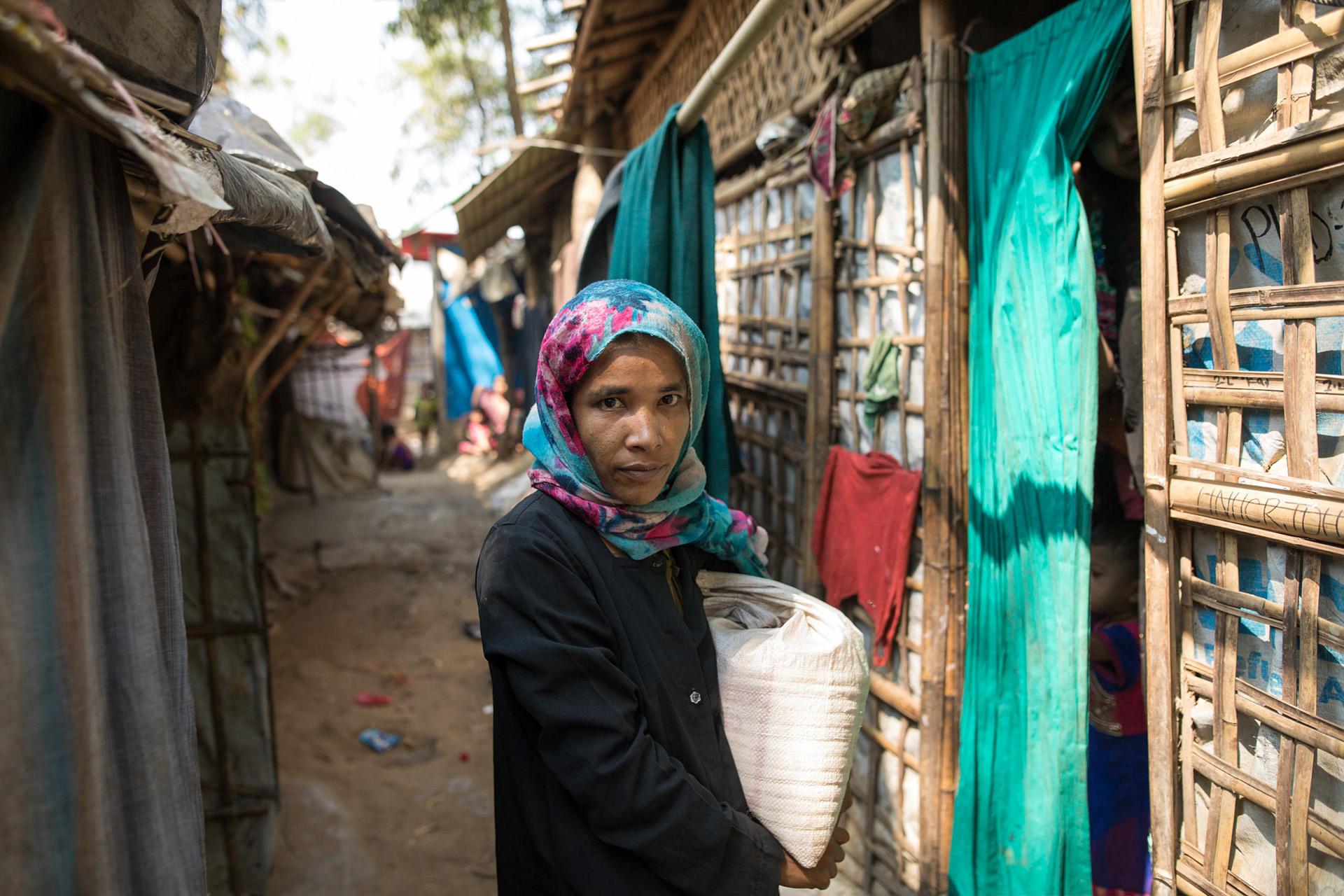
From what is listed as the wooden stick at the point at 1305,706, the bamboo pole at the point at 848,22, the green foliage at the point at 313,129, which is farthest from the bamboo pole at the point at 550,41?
the green foliage at the point at 313,129

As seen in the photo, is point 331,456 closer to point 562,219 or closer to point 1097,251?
point 562,219

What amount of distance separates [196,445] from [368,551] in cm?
535

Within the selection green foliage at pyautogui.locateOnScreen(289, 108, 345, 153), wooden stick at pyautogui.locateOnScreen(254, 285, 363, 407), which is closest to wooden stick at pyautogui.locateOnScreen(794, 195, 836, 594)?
wooden stick at pyautogui.locateOnScreen(254, 285, 363, 407)

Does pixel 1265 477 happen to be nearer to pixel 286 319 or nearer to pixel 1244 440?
pixel 1244 440

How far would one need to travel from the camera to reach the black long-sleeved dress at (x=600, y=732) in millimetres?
1245

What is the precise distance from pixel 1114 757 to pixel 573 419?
237cm

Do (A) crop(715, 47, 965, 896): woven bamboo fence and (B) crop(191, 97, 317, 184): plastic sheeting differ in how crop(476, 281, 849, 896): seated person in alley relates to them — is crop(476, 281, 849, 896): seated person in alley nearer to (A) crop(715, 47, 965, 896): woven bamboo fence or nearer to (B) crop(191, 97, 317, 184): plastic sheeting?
(A) crop(715, 47, 965, 896): woven bamboo fence

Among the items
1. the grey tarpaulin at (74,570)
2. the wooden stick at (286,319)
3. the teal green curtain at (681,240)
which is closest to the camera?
the grey tarpaulin at (74,570)

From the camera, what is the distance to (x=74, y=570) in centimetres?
93

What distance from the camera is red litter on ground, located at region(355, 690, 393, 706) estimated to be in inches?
203

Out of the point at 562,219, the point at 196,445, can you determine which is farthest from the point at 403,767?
Result: the point at 562,219

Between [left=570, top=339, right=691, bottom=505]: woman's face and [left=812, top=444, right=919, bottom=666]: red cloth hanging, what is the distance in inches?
54.3

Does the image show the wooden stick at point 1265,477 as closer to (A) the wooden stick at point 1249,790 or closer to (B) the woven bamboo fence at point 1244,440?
(B) the woven bamboo fence at point 1244,440

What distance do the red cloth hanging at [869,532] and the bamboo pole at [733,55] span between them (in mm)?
1362
